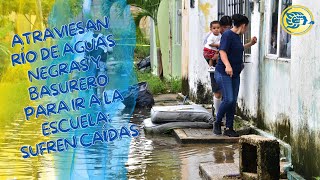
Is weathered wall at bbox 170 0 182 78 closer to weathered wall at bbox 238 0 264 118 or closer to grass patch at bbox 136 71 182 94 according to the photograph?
grass patch at bbox 136 71 182 94

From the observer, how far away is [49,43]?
20.8 ft

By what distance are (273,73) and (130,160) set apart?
Result: 2338mm

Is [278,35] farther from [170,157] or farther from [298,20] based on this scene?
[170,157]

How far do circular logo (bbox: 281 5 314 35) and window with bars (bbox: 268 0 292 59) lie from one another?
795mm

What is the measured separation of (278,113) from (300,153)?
241 centimetres

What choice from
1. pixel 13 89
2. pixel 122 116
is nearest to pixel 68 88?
pixel 13 89

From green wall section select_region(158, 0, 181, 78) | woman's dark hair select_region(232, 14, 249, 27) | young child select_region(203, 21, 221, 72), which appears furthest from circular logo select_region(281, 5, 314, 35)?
green wall section select_region(158, 0, 181, 78)

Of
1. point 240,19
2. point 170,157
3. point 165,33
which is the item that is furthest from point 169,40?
point 170,157

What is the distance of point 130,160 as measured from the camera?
331 inches

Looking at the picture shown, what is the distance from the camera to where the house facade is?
20.4 ft

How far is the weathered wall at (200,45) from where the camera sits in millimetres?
12930

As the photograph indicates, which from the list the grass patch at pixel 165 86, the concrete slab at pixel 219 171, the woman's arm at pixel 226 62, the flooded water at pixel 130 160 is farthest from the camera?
the grass patch at pixel 165 86

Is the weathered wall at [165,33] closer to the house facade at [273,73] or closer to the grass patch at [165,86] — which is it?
the grass patch at [165,86]

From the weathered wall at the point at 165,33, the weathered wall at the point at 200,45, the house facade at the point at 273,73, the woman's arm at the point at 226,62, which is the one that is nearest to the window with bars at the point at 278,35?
the house facade at the point at 273,73
